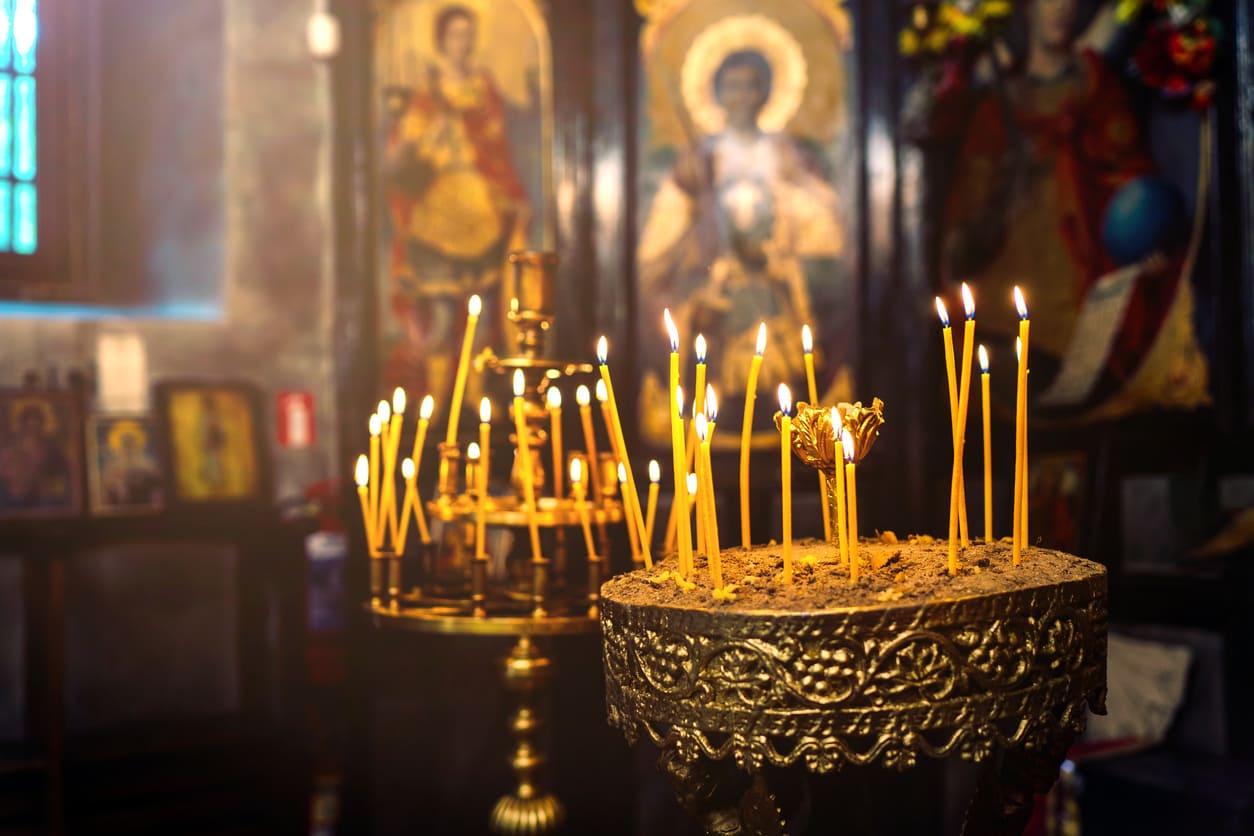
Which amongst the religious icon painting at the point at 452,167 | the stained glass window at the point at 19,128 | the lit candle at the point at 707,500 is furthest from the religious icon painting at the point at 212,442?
the lit candle at the point at 707,500

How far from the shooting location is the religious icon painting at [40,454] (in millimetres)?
4527

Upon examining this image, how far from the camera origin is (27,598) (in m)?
4.25

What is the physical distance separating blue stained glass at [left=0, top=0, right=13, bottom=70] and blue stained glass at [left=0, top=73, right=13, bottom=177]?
0.06 m

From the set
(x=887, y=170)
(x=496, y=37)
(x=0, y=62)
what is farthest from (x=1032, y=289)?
(x=0, y=62)

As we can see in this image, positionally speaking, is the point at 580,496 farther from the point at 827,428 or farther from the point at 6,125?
the point at 6,125

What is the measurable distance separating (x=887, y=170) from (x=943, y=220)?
10.7 inches

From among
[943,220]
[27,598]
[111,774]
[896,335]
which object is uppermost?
[943,220]

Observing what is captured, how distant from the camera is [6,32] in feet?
16.2

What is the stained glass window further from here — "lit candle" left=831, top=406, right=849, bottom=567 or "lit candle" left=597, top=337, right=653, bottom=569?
"lit candle" left=831, top=406, right=849, bottom=567

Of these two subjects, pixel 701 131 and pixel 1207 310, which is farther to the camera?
pixel 701 131

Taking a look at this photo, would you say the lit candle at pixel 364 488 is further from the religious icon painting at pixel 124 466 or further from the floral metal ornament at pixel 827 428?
the religious icon painting at pixel 124 466

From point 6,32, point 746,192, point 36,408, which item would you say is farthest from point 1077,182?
point 6,32

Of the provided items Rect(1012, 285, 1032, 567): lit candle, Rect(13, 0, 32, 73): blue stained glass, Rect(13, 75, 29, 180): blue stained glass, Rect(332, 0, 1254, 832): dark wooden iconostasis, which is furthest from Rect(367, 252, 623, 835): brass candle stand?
Rect(13, 0, 32, 73): blue stained glass

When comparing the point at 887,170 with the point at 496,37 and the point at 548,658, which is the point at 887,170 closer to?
the point at 496,37
